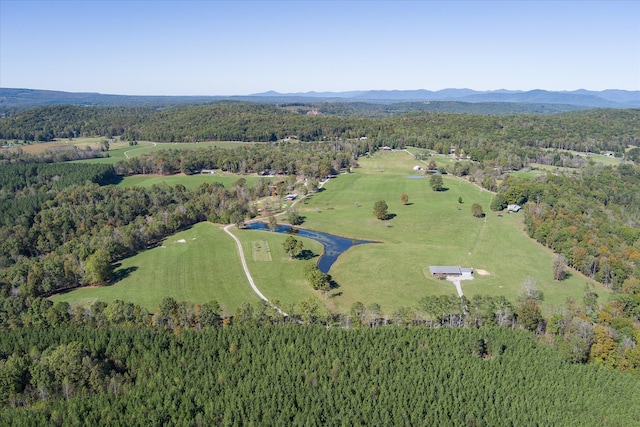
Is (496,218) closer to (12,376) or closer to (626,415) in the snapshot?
(626,415)

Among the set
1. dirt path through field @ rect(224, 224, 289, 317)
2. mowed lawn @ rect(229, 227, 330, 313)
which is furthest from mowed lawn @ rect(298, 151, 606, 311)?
dirt path through field @ rect(224, 224, 289, 317)

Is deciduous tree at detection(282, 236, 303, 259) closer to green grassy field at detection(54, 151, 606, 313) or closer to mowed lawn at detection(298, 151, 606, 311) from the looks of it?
green grassy field at detection(54, 151, 606, 313)

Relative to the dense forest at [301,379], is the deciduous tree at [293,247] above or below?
above

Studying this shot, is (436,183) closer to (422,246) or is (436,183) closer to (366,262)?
(422,246)

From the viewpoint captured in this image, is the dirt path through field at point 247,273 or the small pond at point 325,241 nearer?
the dirt path through field at point 247,273

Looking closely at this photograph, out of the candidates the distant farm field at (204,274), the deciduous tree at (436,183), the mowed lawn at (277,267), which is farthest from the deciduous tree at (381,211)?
the deciduous tree at (436,183)

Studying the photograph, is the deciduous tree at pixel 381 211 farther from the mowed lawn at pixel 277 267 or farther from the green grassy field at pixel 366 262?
the mowed lawn at pixel 277 267
